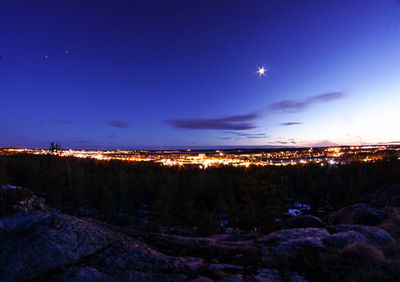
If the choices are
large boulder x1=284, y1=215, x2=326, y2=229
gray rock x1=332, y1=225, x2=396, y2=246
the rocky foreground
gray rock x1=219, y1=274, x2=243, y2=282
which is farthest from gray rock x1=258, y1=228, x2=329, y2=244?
large boulder x1=284, y1=215, x2=326, y2=229

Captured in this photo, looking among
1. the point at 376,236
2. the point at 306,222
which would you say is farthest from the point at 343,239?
the point at 306,222

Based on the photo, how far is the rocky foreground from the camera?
14.6ft

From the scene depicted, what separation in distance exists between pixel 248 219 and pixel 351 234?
19.9 m

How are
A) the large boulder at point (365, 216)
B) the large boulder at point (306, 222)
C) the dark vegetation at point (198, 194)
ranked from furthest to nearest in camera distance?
the dark vegetation at point (198, 194) → the large boulder at point (306, 222) → the large boulder at point (365, 216)

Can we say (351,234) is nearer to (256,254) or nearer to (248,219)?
(256,254)

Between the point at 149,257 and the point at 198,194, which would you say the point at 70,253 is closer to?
the point at 149,257

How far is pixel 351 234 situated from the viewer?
25.8ft

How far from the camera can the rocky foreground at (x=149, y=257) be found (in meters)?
4.45

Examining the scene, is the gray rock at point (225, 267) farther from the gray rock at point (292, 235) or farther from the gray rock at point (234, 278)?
the gray rock at point (292, 235)

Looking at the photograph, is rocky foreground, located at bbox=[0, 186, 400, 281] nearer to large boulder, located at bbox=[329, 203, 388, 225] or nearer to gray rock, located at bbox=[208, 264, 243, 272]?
gray rock, located at bbox=[208, 264, 243, 272]

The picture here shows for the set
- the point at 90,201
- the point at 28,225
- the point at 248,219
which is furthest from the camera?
the point at 90,201

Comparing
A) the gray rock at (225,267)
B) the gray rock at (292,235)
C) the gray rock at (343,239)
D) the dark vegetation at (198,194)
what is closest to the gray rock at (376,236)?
the gray rock at (343,239)

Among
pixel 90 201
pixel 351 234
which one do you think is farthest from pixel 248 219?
pixel 90 201

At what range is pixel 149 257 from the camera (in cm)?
522
